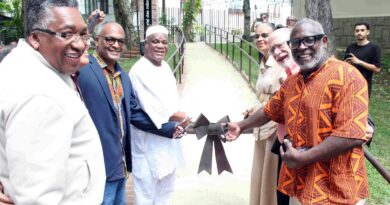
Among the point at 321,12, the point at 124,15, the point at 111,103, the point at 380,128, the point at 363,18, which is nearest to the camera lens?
the point at 111,103

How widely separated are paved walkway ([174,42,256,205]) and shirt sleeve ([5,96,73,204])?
2855 millimetres

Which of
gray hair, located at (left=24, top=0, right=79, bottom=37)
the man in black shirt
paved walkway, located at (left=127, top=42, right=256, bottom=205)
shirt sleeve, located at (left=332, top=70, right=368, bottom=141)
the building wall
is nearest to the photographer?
gray hair, located at (left=24, top=0, right=79, bottom=37)

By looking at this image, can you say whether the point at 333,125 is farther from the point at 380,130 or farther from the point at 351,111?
the point at 380,130

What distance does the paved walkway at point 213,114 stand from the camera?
442cm

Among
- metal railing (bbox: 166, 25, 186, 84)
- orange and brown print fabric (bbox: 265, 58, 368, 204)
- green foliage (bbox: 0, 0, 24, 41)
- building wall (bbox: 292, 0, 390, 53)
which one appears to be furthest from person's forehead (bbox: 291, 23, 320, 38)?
green foliage (bbox: 0, 0, 24, 41)

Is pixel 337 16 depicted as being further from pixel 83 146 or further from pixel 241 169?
pixel 83 146

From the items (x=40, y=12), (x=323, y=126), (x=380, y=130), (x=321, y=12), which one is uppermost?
(x=321, y=12)

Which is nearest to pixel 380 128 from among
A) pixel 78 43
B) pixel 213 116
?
pixel 213 116

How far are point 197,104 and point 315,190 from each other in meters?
6.49

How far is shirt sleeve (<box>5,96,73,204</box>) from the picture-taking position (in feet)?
4.58

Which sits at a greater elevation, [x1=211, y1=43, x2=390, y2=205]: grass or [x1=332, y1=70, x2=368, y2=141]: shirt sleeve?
[x1=332, y1=70, x2=368, y2=141]: shirt sleeve

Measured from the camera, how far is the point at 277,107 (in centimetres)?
269

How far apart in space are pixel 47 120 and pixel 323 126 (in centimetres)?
139

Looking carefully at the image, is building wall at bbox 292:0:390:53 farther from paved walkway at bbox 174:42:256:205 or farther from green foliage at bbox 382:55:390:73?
paved walkway at bbox 174:42:256:205
